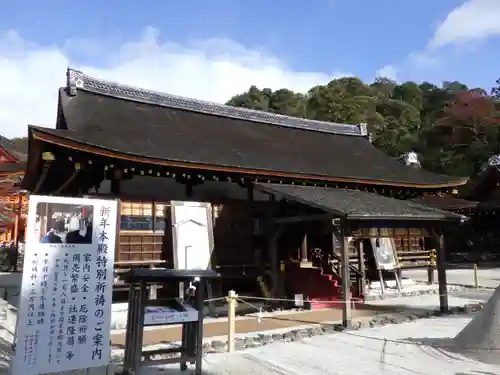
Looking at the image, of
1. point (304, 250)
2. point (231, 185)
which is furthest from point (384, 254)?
point (231, 185)

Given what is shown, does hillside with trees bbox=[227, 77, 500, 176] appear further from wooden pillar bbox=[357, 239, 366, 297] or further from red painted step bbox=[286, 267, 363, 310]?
red painted step bbox=[286, 267, 363, 310]

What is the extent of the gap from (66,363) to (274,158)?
8376 millimetres

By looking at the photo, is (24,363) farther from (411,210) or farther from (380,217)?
(411,210)

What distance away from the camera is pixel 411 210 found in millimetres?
9719

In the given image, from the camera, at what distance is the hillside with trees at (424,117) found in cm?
3516

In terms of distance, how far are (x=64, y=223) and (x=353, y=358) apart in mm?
4400

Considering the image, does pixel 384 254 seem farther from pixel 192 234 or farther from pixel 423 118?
pixel 423 118

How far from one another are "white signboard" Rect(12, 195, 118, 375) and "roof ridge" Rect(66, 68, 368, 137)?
8608 millimetres

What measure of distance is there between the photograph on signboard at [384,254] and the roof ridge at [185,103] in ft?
18.9

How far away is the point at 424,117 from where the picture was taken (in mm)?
51250

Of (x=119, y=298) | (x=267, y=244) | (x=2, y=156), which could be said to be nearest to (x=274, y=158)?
(x=267, y=244)

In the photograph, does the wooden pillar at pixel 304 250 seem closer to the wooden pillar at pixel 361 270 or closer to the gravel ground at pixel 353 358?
the wooden pillar at pixel 361 270

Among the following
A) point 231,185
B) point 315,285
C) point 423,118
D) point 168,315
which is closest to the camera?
point 168,315

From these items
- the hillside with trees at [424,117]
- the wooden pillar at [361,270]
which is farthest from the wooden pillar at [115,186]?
the hillside with trees at [424,117]
